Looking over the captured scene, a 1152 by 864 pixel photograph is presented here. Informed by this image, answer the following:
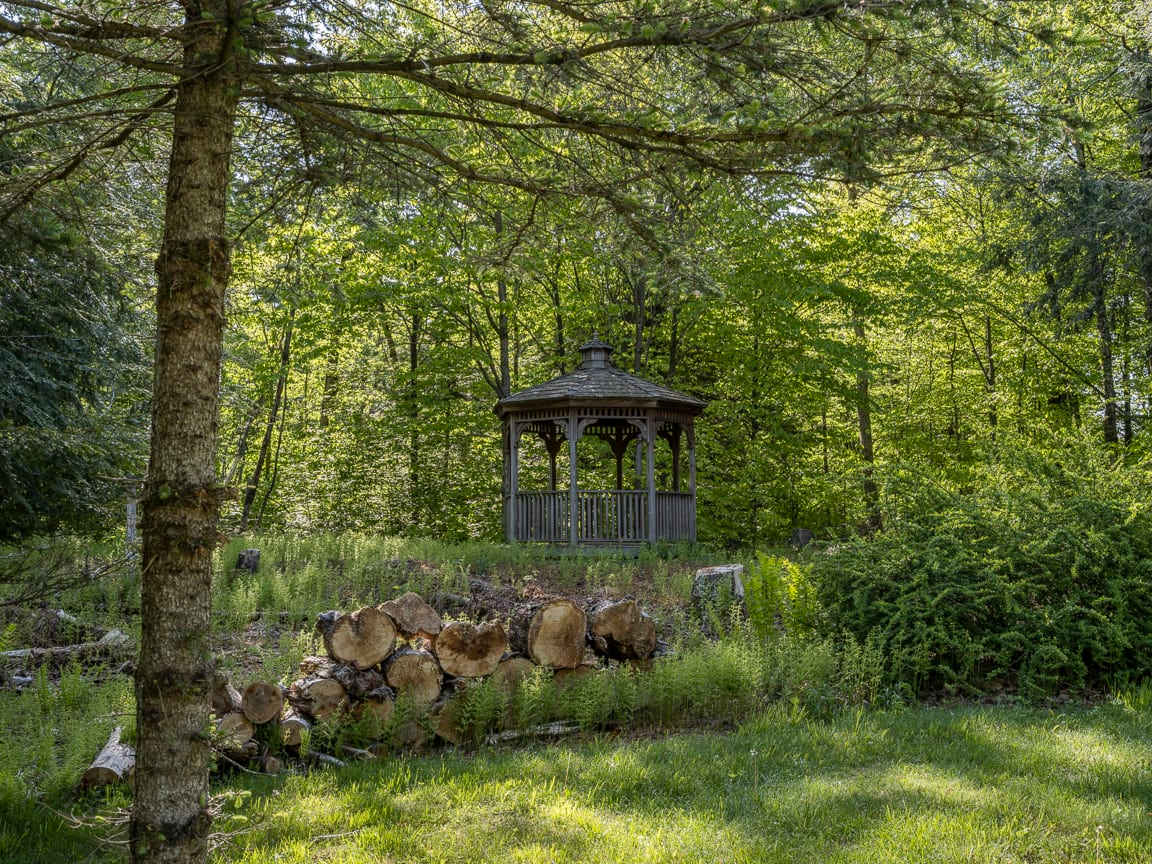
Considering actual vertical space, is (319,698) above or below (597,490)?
below

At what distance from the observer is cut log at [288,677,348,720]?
16.1 feet

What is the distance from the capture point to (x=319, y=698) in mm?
4934

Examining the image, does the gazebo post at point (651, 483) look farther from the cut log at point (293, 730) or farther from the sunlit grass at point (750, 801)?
the cut log at point (293, 730)

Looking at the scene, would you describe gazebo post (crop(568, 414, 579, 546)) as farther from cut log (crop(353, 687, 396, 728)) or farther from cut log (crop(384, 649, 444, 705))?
cut log (crop(353, 687, 396, 728))

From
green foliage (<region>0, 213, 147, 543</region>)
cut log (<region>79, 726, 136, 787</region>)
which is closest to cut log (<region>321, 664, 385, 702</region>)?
cut log (<region>79, 726, 136, 787</region>)

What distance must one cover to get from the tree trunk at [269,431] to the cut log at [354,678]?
693 inches

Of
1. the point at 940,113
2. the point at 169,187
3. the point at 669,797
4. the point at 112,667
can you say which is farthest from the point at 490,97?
the point at 112,667

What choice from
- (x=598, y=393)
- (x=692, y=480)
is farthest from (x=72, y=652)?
(x=692, y=480)

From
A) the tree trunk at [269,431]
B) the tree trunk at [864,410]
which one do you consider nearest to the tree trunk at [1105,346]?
the tree trunk at [864,410]

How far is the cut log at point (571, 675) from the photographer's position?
558cm

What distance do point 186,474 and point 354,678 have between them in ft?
8.21

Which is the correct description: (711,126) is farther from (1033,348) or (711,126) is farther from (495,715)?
(1033,348)

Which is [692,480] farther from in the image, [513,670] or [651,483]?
[513,670]

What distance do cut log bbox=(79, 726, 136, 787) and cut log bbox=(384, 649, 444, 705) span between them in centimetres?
140
